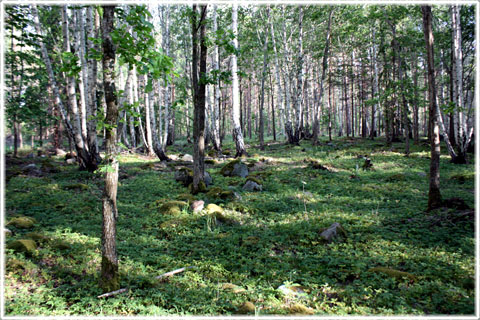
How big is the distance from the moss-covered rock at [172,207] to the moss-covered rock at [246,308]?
3.90m

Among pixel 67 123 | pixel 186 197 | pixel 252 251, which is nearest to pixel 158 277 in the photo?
pixel 252 251

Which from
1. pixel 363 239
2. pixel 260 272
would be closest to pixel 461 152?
pixel 363 239

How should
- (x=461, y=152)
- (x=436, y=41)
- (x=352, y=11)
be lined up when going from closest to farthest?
1. (x=461, y=152)
2. (x=436, y=41)
3. (x=352, y=11)

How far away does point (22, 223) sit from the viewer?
592cm

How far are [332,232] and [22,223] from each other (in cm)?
646

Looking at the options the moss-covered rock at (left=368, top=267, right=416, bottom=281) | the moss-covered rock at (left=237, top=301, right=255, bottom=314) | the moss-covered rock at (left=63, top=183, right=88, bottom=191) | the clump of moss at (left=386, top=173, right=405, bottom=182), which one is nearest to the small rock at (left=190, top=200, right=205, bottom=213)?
the moss-covered rock at (left=237, top=301, right=255, bottom=314)

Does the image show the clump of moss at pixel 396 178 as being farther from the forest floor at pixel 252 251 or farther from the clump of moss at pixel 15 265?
the clump of moss at pixel 15 265

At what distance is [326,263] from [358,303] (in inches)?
43.9

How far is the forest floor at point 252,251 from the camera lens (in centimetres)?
366

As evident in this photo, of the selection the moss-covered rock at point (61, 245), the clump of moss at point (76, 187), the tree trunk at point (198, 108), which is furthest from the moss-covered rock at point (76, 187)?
the moss-covered rock at point (61, 245)

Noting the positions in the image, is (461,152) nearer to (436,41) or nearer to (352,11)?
(436,41)

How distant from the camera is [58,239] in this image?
5297mm

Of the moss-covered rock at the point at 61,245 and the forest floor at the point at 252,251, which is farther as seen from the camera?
the moss-covered rock at the point at 61,245

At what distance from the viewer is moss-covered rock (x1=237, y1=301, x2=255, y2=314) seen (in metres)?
3.49
